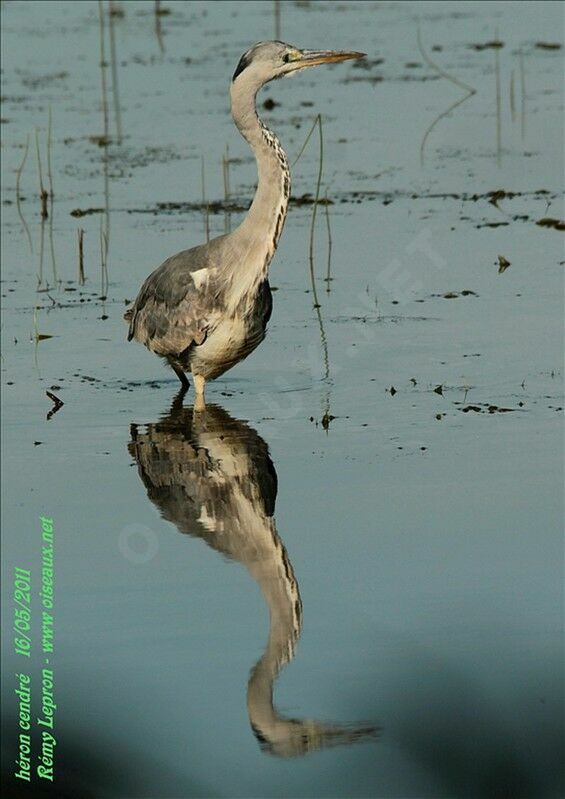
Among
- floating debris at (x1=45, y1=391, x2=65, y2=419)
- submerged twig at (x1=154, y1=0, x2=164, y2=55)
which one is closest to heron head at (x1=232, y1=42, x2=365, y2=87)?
floating debris at (x1=45, y1=391, x2=65, y2=419)

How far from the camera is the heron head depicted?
865 cm

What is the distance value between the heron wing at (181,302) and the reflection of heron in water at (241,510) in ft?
1.38

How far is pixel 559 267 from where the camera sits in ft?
36.4

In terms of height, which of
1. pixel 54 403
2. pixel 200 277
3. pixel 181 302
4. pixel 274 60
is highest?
pixel 274 60

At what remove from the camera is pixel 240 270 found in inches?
336

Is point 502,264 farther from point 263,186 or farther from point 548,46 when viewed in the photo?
point 548,46

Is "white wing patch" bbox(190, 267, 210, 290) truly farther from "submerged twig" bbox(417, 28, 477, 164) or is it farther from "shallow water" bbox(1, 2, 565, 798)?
"submerged twig" bbox(417, 28, 477, 164)

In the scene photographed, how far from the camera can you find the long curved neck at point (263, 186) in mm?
8422

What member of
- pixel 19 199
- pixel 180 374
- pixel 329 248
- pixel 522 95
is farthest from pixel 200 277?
pixel 522 95

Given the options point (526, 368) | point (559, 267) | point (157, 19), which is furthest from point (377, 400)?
point (157, 19)

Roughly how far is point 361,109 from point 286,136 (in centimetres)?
139

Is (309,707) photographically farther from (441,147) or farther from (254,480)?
(441,147)

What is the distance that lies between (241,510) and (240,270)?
156 cm

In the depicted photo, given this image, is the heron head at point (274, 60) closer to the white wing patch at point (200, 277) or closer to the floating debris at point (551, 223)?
the white wing patch at point (200, 277)
